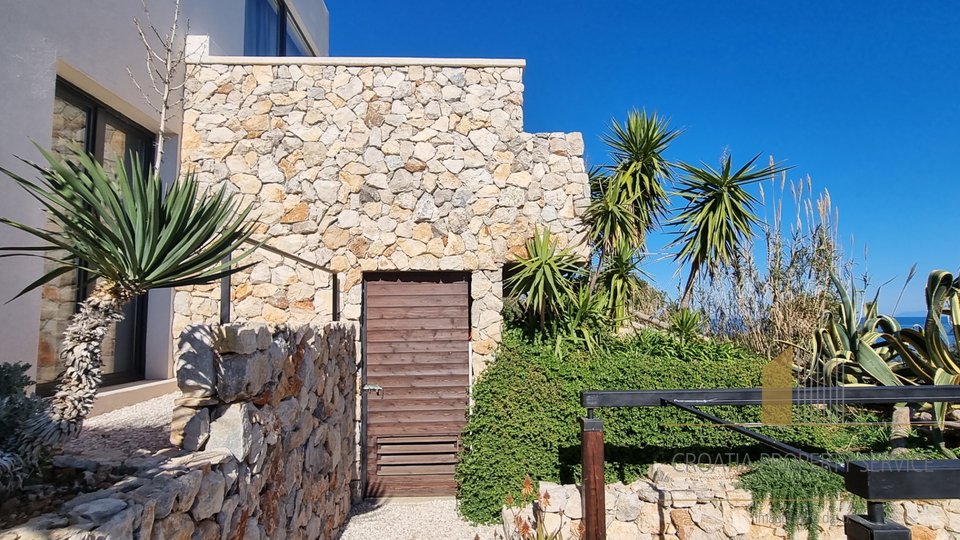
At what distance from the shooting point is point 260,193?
254 inches

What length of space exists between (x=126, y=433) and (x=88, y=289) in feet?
8.22

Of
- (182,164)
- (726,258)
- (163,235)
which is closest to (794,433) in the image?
(726,258)

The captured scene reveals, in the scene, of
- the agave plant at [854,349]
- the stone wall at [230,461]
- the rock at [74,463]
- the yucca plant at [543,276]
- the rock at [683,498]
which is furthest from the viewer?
the yucca plant at [543,276]

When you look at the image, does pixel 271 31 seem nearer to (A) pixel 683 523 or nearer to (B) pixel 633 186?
(B) pixel 633 186

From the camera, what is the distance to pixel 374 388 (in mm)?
6332

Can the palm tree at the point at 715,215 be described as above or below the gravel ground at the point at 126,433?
above

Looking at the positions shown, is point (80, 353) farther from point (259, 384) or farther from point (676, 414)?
point (676, 414)

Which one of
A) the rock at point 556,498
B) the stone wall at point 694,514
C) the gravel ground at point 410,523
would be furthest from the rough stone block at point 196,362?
the gravel ground at point 410,523

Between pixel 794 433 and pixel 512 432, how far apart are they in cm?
270

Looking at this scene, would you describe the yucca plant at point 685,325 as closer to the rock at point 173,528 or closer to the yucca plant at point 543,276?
the yucca plant at point 543,276

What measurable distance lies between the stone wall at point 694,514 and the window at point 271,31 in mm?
7130

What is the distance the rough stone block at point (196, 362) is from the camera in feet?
8.48

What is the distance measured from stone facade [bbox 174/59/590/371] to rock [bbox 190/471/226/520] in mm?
3827

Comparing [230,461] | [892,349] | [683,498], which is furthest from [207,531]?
[892,349]
